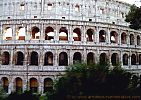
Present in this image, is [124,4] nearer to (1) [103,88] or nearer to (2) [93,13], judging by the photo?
(2) [93,13]

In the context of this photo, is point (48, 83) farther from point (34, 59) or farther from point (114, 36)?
point (114, 36)

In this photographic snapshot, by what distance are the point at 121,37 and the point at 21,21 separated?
1257cm

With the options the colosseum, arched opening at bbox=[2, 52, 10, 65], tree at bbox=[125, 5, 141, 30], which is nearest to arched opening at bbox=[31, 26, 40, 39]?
the colosseum

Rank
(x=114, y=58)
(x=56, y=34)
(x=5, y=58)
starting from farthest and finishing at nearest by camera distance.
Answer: (x=114, y=58) < (x=5, y=58) < (x=56, y=34)

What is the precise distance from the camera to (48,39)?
3609cm

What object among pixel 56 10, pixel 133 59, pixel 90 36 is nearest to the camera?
pixel 56 10

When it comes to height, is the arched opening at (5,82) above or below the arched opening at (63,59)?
below

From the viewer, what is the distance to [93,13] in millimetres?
35875

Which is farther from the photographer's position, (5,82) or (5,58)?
(5,58)

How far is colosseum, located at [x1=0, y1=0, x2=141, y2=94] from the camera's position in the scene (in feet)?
111

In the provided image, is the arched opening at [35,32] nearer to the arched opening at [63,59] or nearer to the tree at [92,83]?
the arched opening at [63,59]

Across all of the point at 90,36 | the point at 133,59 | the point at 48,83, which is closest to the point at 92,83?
the point at 48,83

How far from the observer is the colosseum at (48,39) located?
33.9 m

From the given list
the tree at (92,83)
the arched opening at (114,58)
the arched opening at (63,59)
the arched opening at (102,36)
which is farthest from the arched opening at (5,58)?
the arched opening at (114,58)
